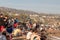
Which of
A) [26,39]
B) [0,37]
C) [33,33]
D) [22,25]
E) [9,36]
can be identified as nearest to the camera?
[0,37]

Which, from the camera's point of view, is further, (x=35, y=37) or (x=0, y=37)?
(x=35, y=37)

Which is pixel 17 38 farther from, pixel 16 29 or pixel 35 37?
pixel 35 37

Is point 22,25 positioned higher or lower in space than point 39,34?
lower

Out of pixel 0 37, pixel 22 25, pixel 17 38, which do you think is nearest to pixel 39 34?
pixel 17 38

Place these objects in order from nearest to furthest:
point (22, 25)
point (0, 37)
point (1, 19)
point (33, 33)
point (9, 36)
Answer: point (0, 37) < point (9, 36) < point (1, 19) < point (33, 33) < point (22, 25)

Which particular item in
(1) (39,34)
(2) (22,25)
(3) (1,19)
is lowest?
(2) (22,25)

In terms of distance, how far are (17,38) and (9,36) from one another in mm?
4079

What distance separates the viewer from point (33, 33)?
12.5 meters

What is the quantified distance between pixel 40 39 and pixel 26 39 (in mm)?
1840

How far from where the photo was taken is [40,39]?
1203cm

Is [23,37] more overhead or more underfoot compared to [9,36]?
more underfoot

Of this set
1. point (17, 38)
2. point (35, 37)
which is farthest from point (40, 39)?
point (17, 38)

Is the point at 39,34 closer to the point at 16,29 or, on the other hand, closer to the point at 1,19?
the point at 1,19

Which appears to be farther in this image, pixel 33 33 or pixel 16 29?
pixel 16 29
